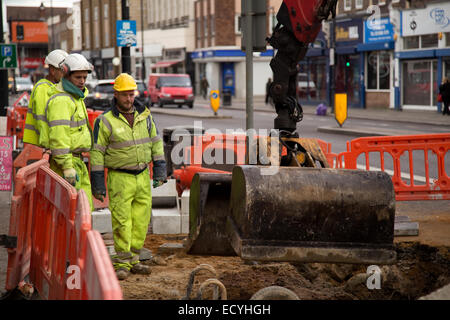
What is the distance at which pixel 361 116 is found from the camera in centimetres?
3588

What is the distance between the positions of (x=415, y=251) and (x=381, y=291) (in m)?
1.51

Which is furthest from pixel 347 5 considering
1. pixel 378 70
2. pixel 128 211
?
pixel 128 211

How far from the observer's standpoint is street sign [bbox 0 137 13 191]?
10203 mm

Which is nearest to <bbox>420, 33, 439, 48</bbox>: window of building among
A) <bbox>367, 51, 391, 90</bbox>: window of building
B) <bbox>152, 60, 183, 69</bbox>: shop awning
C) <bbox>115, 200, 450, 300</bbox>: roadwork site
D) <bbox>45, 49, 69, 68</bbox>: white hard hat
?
<bbox>367, 51, 391, 90</bbox>: window of building

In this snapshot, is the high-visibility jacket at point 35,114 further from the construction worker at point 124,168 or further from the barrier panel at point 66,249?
the barrier panel at point 66,249

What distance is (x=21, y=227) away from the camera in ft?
20.5

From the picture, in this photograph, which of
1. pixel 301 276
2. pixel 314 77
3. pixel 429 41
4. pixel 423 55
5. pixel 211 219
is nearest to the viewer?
Result: pixel 211 219

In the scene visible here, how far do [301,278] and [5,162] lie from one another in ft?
16.4

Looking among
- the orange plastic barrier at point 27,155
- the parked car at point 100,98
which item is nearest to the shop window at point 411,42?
the parked car at point 100,98

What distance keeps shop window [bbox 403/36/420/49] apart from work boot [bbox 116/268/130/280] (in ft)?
112

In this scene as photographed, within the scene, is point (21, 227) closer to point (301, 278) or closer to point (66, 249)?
point (66, 249)

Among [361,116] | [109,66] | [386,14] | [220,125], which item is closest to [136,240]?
[220,125]

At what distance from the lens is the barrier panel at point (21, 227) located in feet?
20.0
